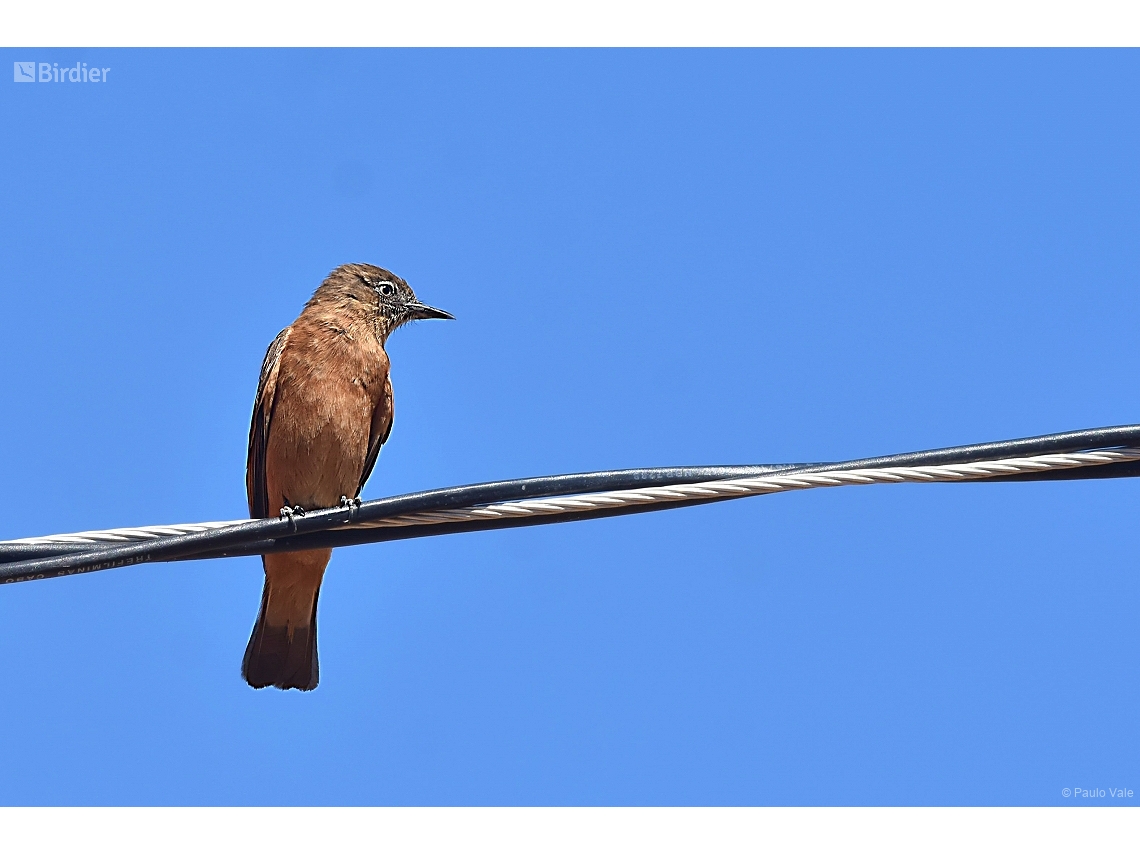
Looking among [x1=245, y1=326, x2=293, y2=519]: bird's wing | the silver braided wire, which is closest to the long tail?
[x1=245, y1=326, x2=293, y2=519]: bird's wing

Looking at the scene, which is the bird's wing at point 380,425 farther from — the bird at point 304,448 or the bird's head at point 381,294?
the bird's head at point 381,294

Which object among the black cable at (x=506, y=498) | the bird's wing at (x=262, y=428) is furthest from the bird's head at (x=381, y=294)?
the black cable at (x=506, y=498)

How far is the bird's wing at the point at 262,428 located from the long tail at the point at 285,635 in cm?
39

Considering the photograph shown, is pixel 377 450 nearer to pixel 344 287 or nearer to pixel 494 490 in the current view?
pixel 344 287

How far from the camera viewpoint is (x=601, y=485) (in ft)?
13.5

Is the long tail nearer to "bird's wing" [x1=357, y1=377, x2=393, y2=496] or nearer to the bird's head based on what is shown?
"bird's wing" [x1=357, y1=377, x2=393, y2=496]

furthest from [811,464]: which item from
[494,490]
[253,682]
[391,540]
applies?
[253,682]

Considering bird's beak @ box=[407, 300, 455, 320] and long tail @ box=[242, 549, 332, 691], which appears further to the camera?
bird's beak @ box=[407, 300, 455, 320]

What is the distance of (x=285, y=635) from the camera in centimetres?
685

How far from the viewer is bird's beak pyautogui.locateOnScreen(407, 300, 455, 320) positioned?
7.70m

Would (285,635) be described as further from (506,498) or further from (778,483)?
(778,483)

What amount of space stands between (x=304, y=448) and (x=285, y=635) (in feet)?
3.57

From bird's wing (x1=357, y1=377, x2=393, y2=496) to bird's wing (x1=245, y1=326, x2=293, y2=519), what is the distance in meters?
0.55

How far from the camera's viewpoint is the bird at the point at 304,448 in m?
6.64
